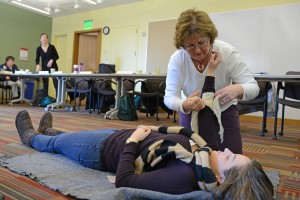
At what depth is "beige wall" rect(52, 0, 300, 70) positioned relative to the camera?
212 inches

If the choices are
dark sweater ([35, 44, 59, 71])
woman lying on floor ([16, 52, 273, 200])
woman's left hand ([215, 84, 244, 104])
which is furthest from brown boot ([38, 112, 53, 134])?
dark sweater ([35, 44, 59, 71])

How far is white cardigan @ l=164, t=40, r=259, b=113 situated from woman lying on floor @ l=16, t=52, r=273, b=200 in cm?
10

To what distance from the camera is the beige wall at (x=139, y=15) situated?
5.38m

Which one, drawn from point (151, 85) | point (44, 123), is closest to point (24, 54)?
point (151, 85)

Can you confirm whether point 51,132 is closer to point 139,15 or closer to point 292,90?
point 292,90

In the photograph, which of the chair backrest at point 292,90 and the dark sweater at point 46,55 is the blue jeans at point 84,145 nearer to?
the chair backrest at point 292,90

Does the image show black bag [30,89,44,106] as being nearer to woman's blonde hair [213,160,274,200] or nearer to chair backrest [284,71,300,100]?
chair backrest [284,71,300,100]

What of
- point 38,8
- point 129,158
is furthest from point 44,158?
point 38,8

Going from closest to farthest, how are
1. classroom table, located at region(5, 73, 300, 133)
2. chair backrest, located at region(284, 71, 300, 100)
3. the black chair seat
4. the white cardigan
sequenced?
1. the white cardigan
2. classroom table, located at region(5, 73, 300, 133)
3. the black chair seat
4. chair backrest, located at region(284, 71, 300, 100)

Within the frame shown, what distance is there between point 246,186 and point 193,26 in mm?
732

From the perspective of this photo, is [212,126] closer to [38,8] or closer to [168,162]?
[168,162]

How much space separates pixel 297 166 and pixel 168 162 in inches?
46.8

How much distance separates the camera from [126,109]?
3.89m

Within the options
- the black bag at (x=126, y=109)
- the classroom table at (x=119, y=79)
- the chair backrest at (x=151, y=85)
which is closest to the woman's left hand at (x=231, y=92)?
the classroom table at (x=119, y=79)
